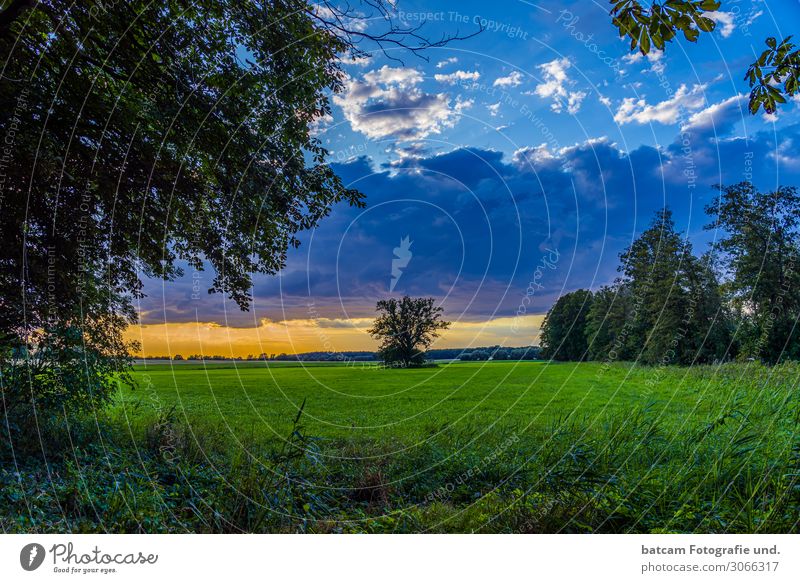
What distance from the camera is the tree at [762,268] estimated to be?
4.72 meters

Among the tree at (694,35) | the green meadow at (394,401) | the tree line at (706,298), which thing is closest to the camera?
the tree at (694,35)

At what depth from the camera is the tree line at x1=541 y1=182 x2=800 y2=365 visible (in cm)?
488

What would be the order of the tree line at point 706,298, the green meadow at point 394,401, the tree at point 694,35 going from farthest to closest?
the green meadow at point 394,401 < the tree line at point 706,298 < the tree at point 694,35

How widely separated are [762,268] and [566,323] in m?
2.24

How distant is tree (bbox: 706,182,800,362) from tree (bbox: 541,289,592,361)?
1.65 m

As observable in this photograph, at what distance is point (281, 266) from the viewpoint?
17.6 ft

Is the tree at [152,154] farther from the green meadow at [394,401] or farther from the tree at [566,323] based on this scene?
the tree at [566,323]

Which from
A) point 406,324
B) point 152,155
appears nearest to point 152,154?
point 152,155

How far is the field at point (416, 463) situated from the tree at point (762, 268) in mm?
556
